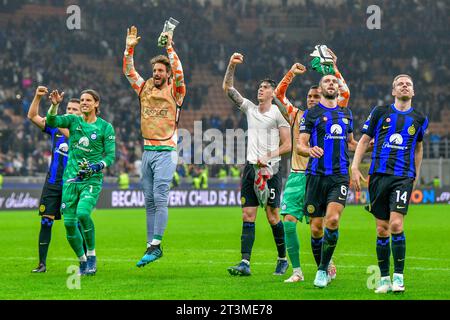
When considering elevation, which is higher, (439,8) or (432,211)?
Answer: (439,8)

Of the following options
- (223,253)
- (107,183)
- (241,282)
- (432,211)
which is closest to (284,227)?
(241,282)

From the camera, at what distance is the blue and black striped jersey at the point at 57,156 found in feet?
41.6

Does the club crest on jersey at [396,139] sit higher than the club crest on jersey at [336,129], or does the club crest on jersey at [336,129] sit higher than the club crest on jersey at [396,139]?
the club crest on jersey at [336,129]

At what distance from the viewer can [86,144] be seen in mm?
11859

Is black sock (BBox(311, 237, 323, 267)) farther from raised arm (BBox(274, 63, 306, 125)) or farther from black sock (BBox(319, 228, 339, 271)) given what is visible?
raised arm (BBox(274, 63, 306, 125))

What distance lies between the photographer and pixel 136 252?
16.2 metres

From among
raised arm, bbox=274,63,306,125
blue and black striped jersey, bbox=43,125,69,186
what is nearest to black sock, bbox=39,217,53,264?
blue and black striped jersey, bbox=43,125,69,186

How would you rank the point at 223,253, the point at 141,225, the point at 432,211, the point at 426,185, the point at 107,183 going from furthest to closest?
the point at 426,185, the point at 107,183, the point at 432,211, the point at 141,225, the point at 223,253

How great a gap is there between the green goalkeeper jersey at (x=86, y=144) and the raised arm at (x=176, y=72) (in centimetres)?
97

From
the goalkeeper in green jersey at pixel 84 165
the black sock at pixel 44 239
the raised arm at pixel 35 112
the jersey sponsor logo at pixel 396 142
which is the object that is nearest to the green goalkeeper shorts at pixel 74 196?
the goalkeeper in green jersey at pixel 84 165

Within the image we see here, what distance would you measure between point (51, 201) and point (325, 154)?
419 cm

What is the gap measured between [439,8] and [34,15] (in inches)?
808

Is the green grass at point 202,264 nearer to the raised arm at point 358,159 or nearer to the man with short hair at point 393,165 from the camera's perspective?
the man with short hair at point 393,165

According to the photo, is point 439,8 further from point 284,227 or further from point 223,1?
point 284,227
